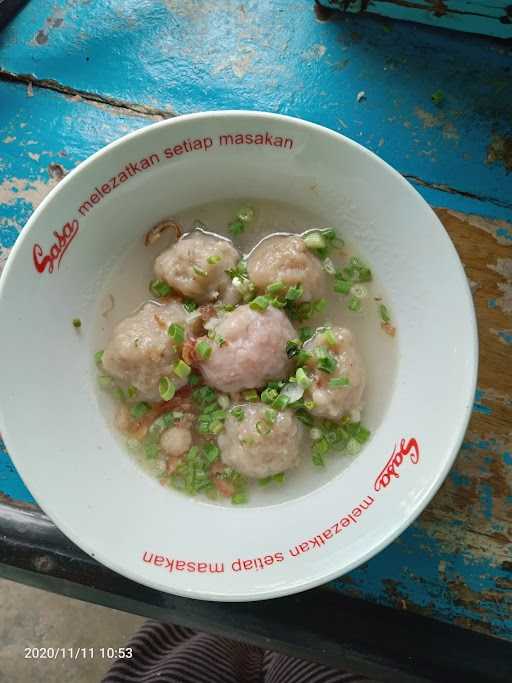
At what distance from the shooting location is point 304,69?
1560 mm

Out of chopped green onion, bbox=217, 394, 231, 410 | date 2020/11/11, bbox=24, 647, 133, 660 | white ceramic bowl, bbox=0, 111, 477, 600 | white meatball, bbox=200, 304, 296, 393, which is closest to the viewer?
white ceramic bowl, bbox=0, 111, 477, 600

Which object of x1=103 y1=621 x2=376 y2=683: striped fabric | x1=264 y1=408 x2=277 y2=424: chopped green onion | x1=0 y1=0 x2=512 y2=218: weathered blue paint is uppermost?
x1=0 y1=0 x2=512 y2=218: weathered blue paint

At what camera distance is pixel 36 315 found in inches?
49.8

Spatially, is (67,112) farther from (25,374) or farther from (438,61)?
(438,61)

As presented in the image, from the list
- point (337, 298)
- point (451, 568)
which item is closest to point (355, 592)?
point (451, 568)

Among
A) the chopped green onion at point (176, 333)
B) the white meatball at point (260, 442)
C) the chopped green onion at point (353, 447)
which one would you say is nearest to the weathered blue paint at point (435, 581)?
the chopped green onion at point (353, 447)

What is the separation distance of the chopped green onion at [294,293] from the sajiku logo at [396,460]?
38 centimetres

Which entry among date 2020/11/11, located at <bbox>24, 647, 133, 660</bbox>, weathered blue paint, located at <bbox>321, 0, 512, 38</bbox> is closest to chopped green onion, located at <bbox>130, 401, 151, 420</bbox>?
weathered blue paint, located at <bbox>321, 0, 512, 38</bbox>

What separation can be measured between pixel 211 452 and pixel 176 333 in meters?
0.29

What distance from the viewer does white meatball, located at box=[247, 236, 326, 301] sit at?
1358 millimetres

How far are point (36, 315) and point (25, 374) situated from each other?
120 mm

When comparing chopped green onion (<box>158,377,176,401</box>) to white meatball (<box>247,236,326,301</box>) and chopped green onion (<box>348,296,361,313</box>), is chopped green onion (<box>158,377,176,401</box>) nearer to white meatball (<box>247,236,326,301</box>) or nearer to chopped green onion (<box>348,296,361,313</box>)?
white meatball (<box>247,236,326,301</box>)

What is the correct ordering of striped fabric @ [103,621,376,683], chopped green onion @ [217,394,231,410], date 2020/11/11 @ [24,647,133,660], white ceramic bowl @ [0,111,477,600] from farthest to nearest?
date 2020/11/11 @ [24,647,133,660] < striped fabric @ [103,621,376,683] < chopped green onion @ [217,394,231,410] < white ceramic bowl @ [0,111,477,600]

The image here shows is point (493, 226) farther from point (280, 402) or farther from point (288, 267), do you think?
point (280, 402)
